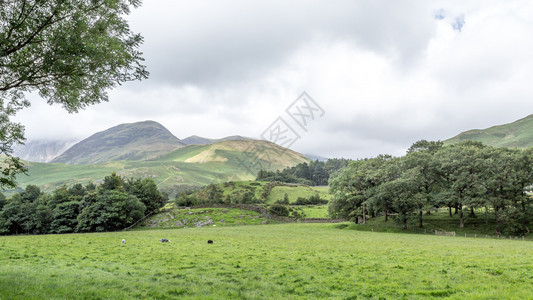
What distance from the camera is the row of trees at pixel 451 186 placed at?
1927 inches

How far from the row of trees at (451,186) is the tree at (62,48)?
55360 millimetres

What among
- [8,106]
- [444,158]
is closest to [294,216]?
[444,158]

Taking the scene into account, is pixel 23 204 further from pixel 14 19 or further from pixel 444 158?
pixel 444 158

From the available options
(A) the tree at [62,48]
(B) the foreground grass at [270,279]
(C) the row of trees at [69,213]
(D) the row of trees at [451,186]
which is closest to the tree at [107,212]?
(C) the row of trees at [69,213]

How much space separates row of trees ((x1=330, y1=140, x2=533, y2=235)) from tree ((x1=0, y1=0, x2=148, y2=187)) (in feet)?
182

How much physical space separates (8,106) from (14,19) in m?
Result: 6.25

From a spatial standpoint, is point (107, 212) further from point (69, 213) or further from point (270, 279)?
point (270, 279)

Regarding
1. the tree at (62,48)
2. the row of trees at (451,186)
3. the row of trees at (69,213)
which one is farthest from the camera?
the row of trees at (69,213)

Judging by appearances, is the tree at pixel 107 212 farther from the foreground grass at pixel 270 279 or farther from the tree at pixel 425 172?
the tree at pixel 425 172

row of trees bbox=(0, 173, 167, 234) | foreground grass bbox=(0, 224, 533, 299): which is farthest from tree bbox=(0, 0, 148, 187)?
row of trees bbox=(0, 173, 167, 234)

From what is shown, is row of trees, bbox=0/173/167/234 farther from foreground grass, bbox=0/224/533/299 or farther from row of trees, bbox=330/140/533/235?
row of trees, bbox=330/140/533/235

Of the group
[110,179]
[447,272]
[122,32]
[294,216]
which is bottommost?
[294,216]

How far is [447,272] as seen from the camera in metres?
14.5

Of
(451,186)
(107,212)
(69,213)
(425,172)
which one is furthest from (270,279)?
(69,213)
